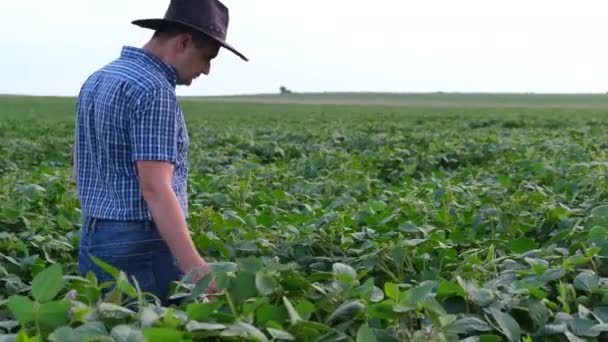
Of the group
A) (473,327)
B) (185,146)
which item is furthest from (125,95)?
(473,327)

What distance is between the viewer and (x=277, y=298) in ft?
7.58

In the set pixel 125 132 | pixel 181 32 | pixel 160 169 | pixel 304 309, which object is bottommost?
pixel 304 309

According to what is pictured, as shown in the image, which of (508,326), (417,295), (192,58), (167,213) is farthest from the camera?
(192,58)

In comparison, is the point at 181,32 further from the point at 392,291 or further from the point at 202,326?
the point at 202,326

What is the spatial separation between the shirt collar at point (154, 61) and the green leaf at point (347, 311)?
127cm

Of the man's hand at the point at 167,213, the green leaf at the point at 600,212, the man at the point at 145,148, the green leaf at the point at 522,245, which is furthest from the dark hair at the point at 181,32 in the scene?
the green leaf at the point at 600,212

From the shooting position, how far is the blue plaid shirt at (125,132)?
2891 mm

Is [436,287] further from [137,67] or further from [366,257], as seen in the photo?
[137,67]

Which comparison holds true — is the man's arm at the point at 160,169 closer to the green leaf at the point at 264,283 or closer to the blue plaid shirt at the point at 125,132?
the blue plaid shirt at the point at 125,132

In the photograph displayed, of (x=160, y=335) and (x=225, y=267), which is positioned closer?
(x=160, y=335)

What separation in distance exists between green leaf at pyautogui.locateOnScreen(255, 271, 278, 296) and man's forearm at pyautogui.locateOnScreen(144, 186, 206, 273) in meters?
0.65

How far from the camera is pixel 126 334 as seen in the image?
1704 millimetres

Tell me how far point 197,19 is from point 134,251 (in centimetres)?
88

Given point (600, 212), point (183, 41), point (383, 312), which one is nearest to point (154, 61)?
point (183, 41)
